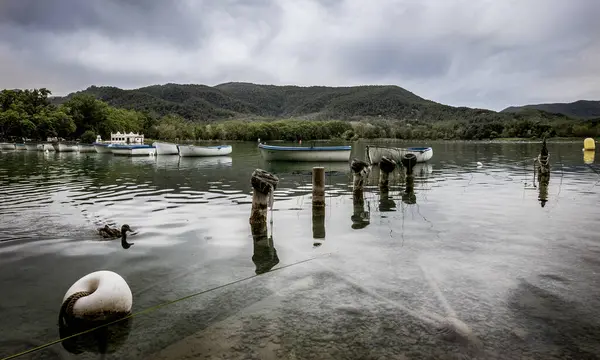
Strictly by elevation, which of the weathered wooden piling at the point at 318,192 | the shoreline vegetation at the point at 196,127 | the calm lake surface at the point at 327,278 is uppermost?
the shoreline vegetation at the point at 196,127

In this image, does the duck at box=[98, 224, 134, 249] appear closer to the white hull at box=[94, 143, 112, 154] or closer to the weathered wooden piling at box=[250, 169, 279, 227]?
the weathered wooden piling at box=[250, 169, 279, 227]

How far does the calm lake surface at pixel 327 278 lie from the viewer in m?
5.64

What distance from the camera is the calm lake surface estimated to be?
5645mm

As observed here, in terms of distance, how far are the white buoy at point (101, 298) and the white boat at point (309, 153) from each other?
1578 inches

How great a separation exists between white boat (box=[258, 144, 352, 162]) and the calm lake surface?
1142 inches

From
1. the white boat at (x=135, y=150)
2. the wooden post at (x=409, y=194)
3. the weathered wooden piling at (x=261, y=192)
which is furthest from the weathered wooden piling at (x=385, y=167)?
the white boat at (x=135, y=150)

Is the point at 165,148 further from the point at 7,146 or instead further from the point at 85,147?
the point at 7,146

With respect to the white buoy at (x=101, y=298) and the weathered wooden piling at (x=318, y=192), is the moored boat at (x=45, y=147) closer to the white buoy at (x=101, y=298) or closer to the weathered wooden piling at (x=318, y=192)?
the weathered wooden piling at (x=318, y=192)

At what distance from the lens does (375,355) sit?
5.32 metres

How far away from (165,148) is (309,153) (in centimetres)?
2959

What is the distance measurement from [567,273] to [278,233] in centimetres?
769

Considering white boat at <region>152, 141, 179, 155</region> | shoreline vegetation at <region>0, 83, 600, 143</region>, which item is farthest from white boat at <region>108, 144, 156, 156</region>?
shoreline vegetation at <region>0, 83, 600, 143</region>

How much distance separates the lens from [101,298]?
615 cm

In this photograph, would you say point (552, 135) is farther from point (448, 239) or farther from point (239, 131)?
point (448, 239)
